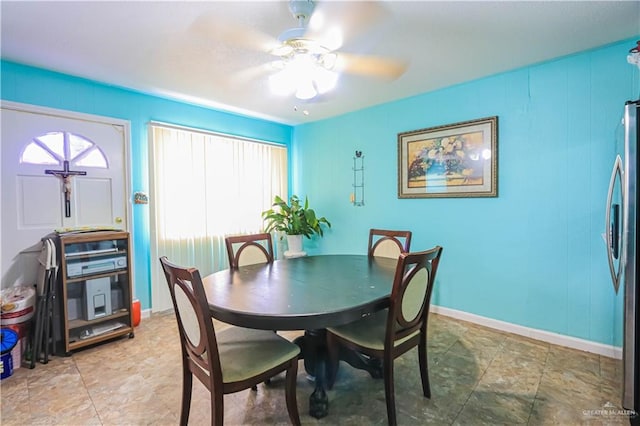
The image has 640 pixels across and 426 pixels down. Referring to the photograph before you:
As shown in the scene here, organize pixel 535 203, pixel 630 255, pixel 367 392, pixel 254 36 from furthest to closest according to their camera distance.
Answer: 1. pixel 535 203
2. pixel 254 36
3. pixel 367 392
4. pixel 630 255

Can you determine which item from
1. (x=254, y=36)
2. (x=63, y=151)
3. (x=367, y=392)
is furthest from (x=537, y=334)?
(x=63, y=151)

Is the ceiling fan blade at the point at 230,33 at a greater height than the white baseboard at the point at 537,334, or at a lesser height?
greater

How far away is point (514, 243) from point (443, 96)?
5.33 ft

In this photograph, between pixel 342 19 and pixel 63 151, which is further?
pixel 63 151

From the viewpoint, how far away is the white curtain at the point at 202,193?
3.37 meters

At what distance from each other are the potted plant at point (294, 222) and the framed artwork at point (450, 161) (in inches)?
49.8

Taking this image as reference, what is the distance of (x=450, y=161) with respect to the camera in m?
3.15

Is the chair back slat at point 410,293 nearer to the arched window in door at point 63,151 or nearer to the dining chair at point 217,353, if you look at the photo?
the dining chair at point 217,353

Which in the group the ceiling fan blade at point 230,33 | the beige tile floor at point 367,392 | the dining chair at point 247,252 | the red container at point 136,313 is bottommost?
the beige tile floor at point 367,392

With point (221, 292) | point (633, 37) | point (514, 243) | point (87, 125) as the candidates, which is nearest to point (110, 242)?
point (87, 125)

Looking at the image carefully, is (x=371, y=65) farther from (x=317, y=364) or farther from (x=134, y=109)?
(x=134, y=109)

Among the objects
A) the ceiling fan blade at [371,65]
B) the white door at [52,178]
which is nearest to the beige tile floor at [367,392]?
the white door at [52,178]

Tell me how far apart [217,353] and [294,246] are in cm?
284

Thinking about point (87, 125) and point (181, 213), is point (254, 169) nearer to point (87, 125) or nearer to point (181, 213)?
point (181, 213)
